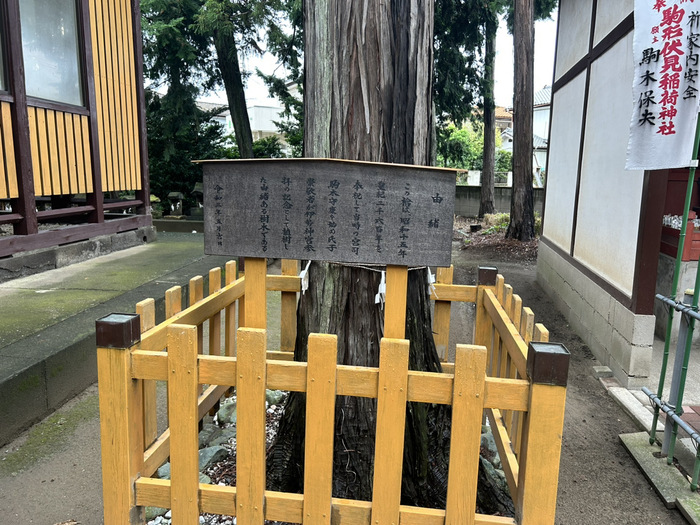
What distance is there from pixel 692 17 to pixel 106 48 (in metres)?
7.79

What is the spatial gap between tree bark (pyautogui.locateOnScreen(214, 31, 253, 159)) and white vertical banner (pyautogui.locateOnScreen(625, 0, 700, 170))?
1171cm

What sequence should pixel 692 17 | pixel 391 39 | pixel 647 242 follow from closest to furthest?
pixel 391 39
pixel 692 17
pixel 647 242

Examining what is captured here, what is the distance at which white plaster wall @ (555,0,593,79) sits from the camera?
268 inches

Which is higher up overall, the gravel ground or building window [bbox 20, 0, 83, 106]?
building window [bbox 20, 0, 83, 106]

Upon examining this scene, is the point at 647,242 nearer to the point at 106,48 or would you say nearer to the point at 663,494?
the point at 663,494

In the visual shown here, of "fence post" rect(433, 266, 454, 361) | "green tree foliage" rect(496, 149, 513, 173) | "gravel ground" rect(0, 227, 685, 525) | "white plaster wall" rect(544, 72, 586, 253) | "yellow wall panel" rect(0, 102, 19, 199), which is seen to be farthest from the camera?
"green tree foliage" rect(496, 149, 513, 173)

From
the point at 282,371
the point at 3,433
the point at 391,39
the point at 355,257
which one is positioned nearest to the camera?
the point at 282,371

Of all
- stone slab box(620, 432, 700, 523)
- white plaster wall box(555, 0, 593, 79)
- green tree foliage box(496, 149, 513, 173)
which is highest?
white plaster wall box(555, 0, 593, 79)

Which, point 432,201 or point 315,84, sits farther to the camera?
point 315,84

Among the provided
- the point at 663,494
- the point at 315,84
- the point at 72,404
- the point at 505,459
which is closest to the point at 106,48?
the point at 72,404

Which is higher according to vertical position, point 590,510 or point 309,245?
point 309,245

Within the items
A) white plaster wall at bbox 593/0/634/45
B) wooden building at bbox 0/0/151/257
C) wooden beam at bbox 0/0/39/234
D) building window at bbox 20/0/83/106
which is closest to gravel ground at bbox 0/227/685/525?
wooden beam at bbox 0/0/39/234

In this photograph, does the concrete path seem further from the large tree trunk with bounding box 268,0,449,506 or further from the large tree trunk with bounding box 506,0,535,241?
the large tree trunk with bounding box 506,0,535,241

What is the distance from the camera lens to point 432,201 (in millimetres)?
2066
